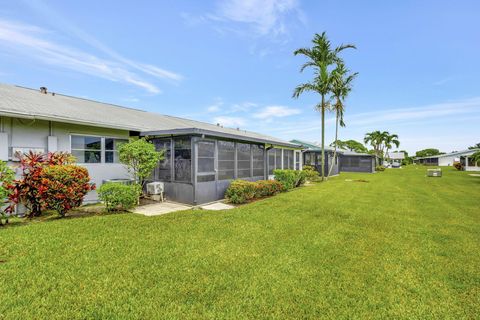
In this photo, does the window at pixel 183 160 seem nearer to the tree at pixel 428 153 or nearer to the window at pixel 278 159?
the window at pixel 278 159

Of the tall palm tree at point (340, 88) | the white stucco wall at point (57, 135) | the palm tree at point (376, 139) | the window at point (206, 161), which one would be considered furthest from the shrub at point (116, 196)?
the palm tree at point (376, 139)

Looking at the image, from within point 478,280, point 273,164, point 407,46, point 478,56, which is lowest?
point 478,280

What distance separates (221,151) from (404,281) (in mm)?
8101

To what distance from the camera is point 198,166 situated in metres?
9.16

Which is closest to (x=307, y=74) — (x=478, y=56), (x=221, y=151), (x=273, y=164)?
(x=273, y=164)

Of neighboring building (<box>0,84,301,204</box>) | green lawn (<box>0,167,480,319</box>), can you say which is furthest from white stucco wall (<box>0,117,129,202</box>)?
green lawn (<box>0,167,480,319</box>)

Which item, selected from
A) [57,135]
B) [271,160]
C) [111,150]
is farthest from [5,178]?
[271,160]

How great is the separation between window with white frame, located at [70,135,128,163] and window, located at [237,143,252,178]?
5.54 metres

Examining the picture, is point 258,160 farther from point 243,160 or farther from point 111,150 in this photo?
point 111,150

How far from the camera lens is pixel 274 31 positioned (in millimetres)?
14391

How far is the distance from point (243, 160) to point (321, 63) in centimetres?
1189

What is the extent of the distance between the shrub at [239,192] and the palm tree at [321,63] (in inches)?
407

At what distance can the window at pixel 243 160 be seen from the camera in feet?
38.6

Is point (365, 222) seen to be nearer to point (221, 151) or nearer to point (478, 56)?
point (221, 151)
